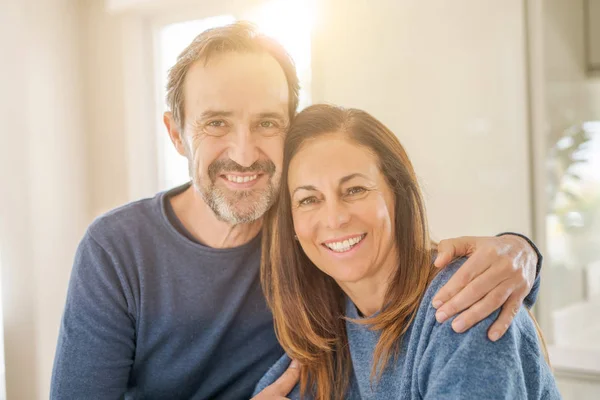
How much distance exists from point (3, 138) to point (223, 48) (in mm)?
2025

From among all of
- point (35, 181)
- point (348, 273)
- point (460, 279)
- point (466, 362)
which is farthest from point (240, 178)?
point (35, 181)

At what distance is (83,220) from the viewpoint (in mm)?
3520

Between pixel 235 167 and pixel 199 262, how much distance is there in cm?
28

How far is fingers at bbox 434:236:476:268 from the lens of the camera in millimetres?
1175

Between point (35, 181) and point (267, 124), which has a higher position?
point (267, 124)

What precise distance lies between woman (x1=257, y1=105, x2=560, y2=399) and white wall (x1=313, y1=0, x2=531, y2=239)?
1.01 meters

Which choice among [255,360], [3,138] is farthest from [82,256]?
[3,138]

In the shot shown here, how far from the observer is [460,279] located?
3.63ft

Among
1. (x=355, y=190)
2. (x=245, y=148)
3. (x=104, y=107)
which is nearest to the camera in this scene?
(x=355, y=190)

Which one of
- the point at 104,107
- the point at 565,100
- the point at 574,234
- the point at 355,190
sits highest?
the point at 104,107

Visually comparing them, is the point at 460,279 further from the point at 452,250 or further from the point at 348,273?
the point at 348,273

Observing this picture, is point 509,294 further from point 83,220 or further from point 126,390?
point 83,220

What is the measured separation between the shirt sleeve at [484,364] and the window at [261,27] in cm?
162

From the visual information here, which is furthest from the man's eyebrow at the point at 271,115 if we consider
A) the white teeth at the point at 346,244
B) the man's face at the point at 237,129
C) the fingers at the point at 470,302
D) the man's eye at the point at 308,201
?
the fingers at the point at 470,302
